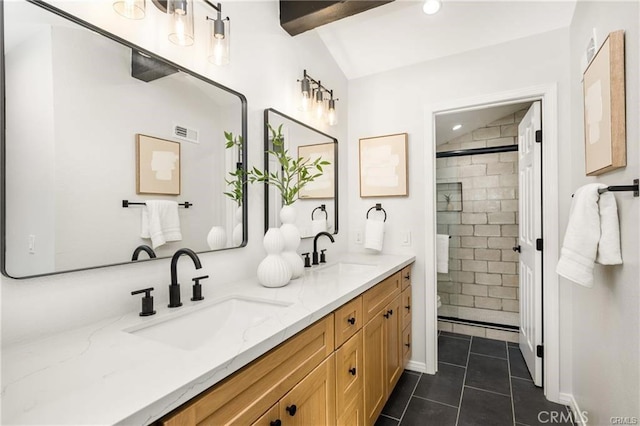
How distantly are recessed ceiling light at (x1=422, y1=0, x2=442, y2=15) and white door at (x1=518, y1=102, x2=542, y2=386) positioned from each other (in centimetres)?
95

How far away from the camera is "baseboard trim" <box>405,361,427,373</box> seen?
2402mm

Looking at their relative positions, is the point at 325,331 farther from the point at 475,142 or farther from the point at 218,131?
the point at 475,142

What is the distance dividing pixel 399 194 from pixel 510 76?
112cm

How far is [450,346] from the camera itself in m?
2.88

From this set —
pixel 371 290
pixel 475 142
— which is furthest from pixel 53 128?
pixel 475 142

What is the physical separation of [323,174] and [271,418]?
5.61 feet

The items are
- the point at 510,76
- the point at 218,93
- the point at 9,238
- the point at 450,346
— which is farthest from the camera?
the point at 450,346

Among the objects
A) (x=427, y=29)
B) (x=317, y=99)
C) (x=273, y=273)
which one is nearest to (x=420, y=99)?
(x=427, y=29)

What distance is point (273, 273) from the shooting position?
144cm

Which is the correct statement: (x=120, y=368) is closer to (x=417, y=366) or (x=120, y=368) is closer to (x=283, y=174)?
(x=283, y=174)

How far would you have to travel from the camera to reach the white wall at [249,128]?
2.91 ft

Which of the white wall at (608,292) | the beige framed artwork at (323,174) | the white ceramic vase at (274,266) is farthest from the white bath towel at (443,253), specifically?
the white ceramic vase at (274,266)

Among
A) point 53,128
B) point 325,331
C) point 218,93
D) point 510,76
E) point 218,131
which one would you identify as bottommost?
point 325,331

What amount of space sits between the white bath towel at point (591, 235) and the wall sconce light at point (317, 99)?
1.59 metres
